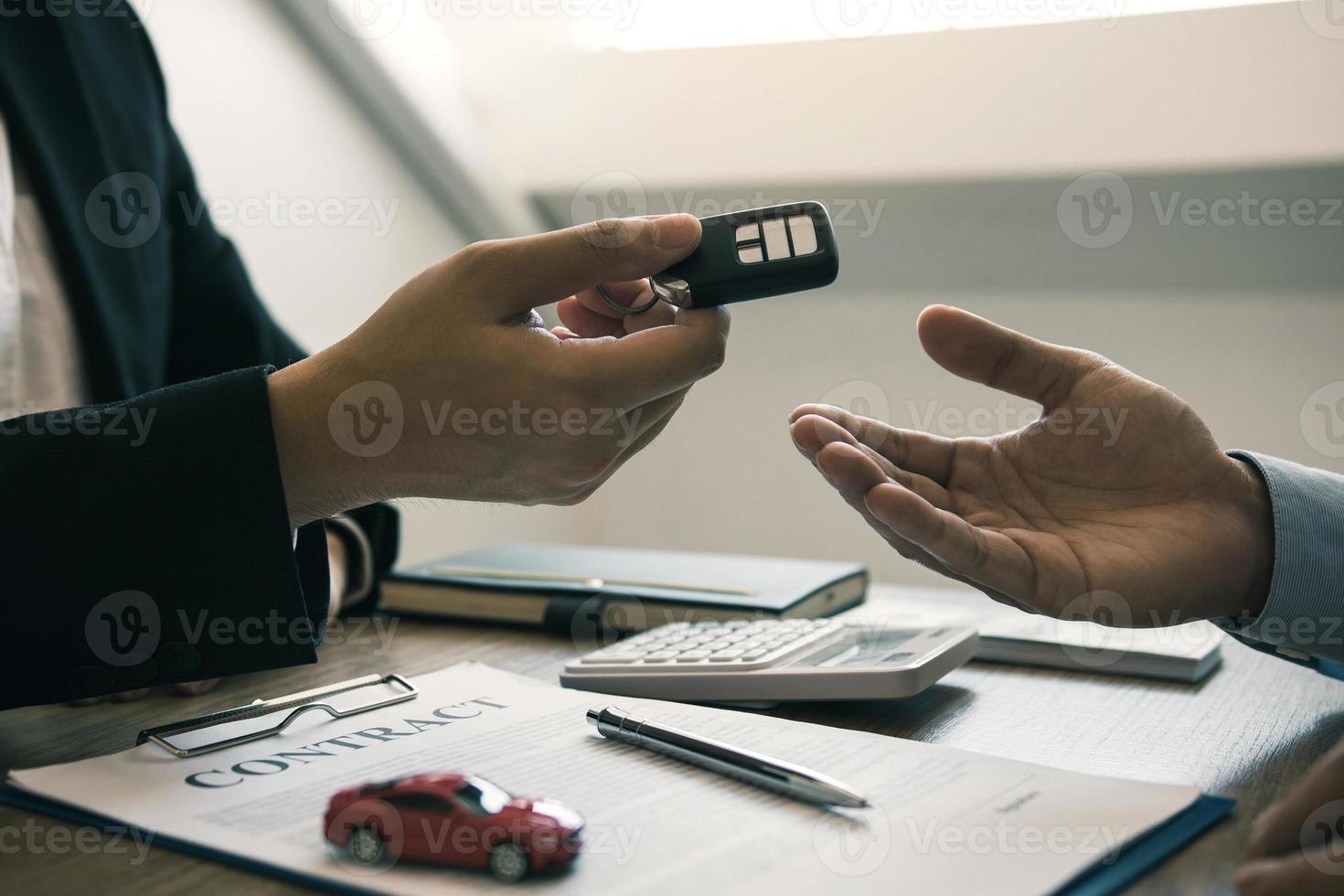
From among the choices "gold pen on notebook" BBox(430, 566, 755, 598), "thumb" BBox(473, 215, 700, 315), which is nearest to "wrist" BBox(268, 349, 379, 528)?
"thumb" BBox(473, 215, 700, 315)

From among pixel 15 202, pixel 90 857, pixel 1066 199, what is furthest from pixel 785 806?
pixel 1066 199

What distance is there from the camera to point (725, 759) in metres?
0.55

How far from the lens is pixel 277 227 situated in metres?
1.59

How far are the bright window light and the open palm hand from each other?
3.16 ft

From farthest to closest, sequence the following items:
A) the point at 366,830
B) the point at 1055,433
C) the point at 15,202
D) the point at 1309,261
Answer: the point at 1309,261 → the point at 15,202 → the point at 1055,433 → the point at 366,830

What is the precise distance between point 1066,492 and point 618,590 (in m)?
0.41

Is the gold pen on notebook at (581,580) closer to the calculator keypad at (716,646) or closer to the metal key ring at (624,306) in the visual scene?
the calculator keypad at (716,646)

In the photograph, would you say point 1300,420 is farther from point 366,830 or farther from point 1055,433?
point 366,830

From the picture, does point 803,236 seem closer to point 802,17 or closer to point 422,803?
point 422,803

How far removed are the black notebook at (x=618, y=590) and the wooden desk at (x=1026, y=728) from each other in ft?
0.27

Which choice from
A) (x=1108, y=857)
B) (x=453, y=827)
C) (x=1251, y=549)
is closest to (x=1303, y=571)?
(x=1251, y=549)

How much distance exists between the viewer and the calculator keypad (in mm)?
724

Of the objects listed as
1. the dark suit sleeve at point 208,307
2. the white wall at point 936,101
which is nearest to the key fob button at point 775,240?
the dark suit sleeve at point 208,307

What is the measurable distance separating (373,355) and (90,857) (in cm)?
31
